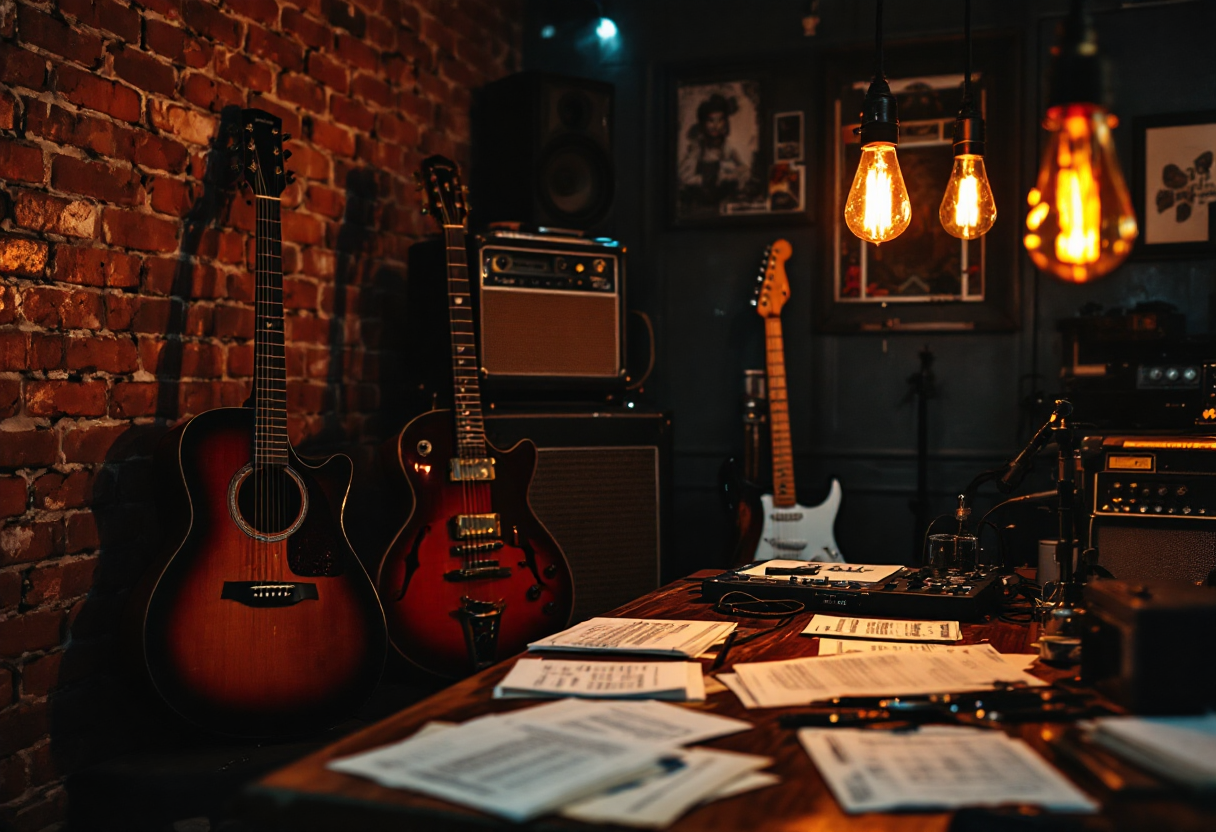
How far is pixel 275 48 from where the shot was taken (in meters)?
2.63

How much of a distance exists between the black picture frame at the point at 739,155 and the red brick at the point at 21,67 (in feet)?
7.37

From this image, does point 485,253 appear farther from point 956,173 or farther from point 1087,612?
point 1087,612

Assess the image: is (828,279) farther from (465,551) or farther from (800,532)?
(465,551)

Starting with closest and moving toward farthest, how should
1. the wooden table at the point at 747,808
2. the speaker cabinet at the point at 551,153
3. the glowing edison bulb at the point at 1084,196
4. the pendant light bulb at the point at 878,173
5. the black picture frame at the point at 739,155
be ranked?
1. the wooden table at the point at 747,808
2. the glowing edison bulb at the point at 1084,196
3. the pendant light bulb at the point at 878,173
4. the speaker cabinet at the point at 551,153
5. the black picture frame at the point at 739,155

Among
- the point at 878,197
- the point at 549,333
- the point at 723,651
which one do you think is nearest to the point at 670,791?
the point at 723,651

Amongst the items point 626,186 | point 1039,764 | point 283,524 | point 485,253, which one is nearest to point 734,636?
point 1039,764

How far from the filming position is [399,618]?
93.4 inches

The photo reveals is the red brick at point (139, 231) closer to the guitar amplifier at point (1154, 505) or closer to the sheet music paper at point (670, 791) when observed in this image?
the sheet music paper at point (670, 791)

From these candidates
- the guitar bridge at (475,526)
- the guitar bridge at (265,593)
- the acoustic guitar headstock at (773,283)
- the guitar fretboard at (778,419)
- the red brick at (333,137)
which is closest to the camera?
the guitar bridge at (265,593)

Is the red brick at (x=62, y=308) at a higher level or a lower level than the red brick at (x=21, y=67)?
lower

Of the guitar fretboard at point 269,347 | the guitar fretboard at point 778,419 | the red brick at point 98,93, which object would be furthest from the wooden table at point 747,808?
the guitar fretboard at point 778,419

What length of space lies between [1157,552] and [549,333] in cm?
165

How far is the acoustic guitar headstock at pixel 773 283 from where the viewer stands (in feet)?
11.5

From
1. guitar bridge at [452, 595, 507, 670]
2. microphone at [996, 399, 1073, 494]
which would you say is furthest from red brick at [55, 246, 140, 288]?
microphone at [996, 399, 1073, 494]
